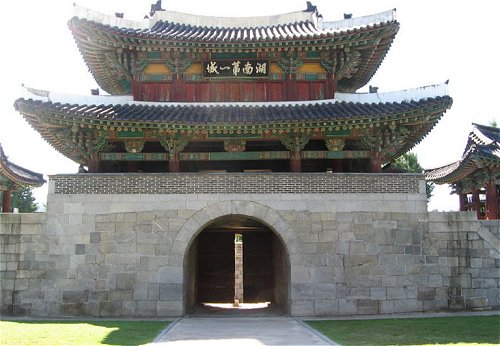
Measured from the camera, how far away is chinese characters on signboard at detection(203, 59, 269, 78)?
57.1 ft

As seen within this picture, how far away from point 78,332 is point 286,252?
6.48 meters

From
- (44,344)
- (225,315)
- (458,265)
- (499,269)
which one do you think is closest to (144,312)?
(225,315)

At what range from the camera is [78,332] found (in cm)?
1193

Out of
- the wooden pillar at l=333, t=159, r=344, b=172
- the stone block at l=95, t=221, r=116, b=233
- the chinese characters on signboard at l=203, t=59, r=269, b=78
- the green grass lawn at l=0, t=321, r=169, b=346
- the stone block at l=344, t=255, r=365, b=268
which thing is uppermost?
the chinese characters on signboard at l=203, t=59, r=269, b=78

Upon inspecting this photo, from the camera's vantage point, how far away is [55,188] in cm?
1551

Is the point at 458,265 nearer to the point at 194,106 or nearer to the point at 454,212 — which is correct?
the point at 454,212

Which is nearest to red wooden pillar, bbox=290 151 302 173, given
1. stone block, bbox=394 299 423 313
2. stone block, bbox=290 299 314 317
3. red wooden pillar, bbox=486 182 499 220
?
stone block, bbox=290 299 314 317

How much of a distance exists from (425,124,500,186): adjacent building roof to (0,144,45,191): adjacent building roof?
783 inches

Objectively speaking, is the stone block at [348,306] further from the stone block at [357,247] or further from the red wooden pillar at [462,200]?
the red wooden pillar at [462,200]

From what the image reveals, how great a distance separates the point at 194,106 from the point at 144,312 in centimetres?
686

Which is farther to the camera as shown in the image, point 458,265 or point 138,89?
point 138,89

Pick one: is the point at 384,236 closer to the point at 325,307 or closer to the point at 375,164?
the point at 375,164

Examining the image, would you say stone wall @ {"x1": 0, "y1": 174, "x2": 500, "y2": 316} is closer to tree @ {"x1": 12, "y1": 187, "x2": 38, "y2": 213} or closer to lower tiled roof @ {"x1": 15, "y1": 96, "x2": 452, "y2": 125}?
lower tiled roof @ {"x1": 15, "y1": 96, "x2": 452, "y2": 125}

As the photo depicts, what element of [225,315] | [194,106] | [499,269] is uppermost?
[194,106]
